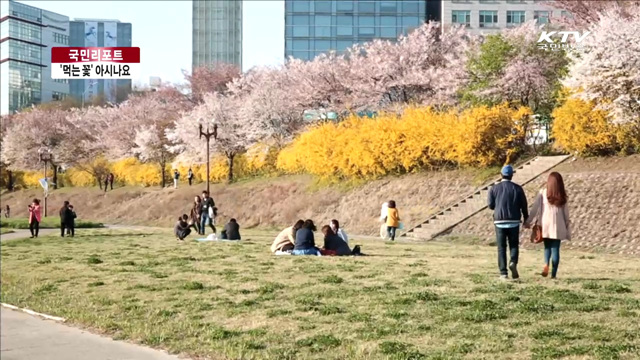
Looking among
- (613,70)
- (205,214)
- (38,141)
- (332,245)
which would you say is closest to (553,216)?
(332,245)

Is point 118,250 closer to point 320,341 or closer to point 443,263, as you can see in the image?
point 443,263

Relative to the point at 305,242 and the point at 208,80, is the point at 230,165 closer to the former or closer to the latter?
the point at 208,80

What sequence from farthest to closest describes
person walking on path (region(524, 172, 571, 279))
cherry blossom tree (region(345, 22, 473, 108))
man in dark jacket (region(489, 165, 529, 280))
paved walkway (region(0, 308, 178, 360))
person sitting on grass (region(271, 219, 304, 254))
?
cherry blossom tree (region(345, 22, 473, 108))
person sitting on grass (region(271, 219, 304, 254))
person walking on path (region(524, 172, 571, 279))
man in dark jacket (region(489, 165, 529, 280))
paved walkway (region(0, 308, 178, 360))

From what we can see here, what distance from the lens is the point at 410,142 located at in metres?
40.2

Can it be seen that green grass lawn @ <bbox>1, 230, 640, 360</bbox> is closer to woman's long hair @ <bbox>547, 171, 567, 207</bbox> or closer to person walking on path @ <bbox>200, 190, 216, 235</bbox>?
woman's long hair @ <bbox>547, 171, 567, 207</bbox>

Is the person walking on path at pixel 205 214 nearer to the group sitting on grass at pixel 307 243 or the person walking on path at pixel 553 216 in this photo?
the group sitting on grass at pixel 307 243

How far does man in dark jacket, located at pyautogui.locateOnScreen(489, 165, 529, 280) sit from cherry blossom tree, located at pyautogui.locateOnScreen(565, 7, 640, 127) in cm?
1889

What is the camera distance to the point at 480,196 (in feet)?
111

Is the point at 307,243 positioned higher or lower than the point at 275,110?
lower

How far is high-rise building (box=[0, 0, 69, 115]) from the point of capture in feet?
124

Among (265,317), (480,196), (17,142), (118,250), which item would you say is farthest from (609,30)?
(17,142)

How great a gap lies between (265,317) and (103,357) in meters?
2.36

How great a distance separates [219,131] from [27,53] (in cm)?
1580

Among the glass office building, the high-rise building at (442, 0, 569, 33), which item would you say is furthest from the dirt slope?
the high-rise building at (442, 0, 569, 33)
